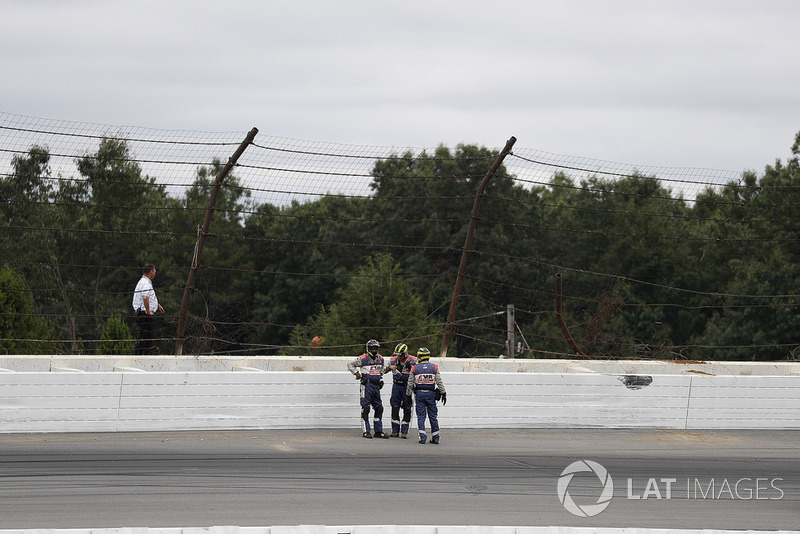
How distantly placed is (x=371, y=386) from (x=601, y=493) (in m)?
4.36

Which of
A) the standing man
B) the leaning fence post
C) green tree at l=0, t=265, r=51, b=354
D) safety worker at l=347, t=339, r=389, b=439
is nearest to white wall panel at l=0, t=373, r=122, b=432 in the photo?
the standing man

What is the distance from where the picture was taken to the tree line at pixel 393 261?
13945mm

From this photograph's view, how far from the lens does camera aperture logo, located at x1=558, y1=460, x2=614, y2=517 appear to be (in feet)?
30.3

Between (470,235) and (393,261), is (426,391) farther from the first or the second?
(393,261)

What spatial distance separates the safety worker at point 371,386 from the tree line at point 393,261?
0.49 meters

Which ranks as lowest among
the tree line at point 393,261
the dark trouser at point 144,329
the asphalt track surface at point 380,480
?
the asphalt track surface at point 380,480

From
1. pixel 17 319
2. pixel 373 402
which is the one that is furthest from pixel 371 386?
pixel 17 319

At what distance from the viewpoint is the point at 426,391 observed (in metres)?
13.3

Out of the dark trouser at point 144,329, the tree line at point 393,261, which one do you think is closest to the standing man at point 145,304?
the dark trouser at point 144,329

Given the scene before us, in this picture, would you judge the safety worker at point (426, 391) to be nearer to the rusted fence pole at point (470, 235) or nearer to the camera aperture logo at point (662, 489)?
the rusted fence pole at point (470, 235)

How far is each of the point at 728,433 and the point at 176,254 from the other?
9.01 metres

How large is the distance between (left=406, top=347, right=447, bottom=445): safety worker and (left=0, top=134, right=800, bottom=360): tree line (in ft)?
1.79

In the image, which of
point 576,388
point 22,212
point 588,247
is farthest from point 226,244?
point 588,247

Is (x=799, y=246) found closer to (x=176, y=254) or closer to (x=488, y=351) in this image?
(x=488, y=351)
